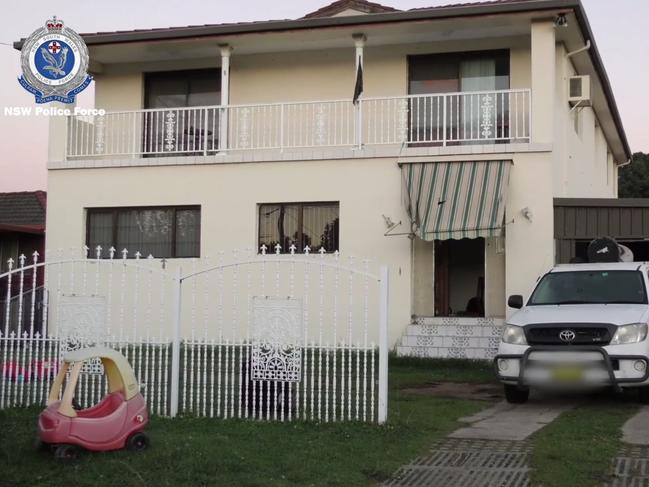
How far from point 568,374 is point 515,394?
3.14ft

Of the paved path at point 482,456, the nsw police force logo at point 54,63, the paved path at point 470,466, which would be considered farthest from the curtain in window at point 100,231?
the paved path at point 470,466

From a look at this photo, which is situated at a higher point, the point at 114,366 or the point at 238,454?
the point at 114,366

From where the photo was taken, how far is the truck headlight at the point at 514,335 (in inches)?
428

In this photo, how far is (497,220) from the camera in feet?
51.2

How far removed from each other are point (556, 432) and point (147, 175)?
36.9 ft

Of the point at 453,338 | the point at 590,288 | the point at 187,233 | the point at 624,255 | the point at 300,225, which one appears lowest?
the point at 453,338

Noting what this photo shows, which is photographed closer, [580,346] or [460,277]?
[580,346]

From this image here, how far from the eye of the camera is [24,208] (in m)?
29.5

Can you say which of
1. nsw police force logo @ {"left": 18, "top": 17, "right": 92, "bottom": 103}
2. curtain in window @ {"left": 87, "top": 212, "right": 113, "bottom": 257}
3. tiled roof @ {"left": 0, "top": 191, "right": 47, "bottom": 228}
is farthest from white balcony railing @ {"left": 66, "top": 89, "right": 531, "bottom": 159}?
tiled roof @ {"left": 0, "top": 191, "right": 47, "bottom": 228}

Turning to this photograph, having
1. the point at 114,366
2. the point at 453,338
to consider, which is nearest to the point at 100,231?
the point at 453,338

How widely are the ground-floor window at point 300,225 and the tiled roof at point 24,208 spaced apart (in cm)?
1353

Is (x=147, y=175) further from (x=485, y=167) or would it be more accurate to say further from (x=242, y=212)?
(x=485, y=167)

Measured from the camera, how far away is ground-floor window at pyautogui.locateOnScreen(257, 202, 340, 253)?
56.5 ft

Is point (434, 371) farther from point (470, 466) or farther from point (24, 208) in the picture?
point (24, 208)
